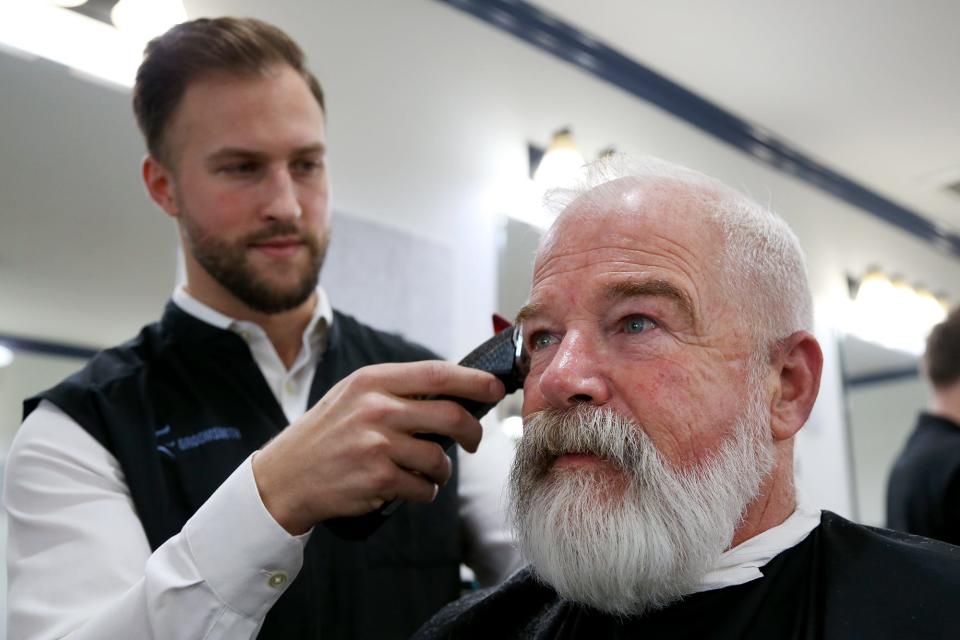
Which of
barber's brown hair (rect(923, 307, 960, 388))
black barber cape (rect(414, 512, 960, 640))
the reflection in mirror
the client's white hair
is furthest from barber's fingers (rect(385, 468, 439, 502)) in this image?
the reflection in mirror

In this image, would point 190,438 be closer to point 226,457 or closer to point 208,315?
point 226,457

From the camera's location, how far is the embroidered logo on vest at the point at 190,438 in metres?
1.45

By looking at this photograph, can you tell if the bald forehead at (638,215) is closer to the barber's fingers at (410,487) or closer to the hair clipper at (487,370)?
the hair clipper at (487,370)

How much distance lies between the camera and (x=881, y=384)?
472 centimetres

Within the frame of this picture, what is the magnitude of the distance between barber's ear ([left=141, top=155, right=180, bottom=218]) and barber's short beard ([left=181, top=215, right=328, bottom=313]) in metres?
0.09

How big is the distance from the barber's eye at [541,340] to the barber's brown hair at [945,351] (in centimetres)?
229

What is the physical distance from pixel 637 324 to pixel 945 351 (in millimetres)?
2320

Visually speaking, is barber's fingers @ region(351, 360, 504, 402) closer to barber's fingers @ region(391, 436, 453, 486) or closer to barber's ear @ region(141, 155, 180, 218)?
barber's fingers @ region(391, 436, 453, 486)

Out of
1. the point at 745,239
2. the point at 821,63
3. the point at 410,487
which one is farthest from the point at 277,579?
the point at 821,63

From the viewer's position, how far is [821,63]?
3.70m

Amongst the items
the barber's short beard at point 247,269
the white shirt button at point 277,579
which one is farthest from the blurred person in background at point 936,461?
the white shirt button at point 277,579

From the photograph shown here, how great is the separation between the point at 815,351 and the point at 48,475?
128 centimetres

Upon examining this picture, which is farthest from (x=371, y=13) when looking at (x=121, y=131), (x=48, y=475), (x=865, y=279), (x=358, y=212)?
(x=865, y=279)

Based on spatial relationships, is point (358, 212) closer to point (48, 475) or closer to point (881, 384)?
point (48, 475)
